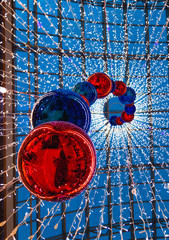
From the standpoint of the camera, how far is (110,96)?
27.6 ft

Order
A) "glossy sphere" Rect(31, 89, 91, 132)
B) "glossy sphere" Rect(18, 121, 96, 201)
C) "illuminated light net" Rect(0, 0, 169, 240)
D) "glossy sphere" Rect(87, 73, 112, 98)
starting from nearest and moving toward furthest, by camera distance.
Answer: "glossy sphere" Rect(18, 121, 96, 201) → "glossy sphere" Rect(31, 89, 91, 132) → "glossy sphere" Rect(87, 73, 112, 98) → "illuminated light net" Rect(0, 0, 169, 240)

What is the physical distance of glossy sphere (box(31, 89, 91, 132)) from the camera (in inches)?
66.1

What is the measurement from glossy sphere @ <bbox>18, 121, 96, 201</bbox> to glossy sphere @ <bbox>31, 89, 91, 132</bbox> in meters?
0.34

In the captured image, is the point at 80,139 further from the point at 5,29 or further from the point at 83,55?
the point at 83,55

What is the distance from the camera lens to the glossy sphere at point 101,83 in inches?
124

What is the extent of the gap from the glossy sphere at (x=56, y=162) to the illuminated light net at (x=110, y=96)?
21.1ft

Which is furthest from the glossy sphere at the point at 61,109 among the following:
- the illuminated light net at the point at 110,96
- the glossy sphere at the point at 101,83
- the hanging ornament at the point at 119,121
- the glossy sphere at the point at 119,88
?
the illuminated light net at the point at 110,96

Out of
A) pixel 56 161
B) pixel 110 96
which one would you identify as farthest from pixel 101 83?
pixel 110 96

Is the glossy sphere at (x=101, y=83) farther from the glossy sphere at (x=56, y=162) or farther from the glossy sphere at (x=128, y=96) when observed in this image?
the glossy sphere at (x=56, y=162)

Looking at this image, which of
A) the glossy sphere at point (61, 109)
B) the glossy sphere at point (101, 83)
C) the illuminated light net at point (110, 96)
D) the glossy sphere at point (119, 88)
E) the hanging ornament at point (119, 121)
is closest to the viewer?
the glossy sphere at point (61, 109)

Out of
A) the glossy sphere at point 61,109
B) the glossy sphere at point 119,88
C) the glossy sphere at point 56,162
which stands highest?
the glossy sphere at point 119,88

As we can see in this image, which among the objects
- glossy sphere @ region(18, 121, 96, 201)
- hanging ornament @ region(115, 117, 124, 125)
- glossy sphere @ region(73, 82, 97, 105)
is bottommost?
glossy sphere @ region(18, 121, 96, 201)

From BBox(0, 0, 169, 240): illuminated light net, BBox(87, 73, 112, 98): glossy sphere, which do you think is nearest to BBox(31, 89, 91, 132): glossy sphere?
BBox(87, 73, 112, 98): glossy sphere

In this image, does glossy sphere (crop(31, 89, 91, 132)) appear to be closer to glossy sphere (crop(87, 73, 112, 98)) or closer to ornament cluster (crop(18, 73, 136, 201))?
ornament cluster (crop(18, 73, 136, 201))
